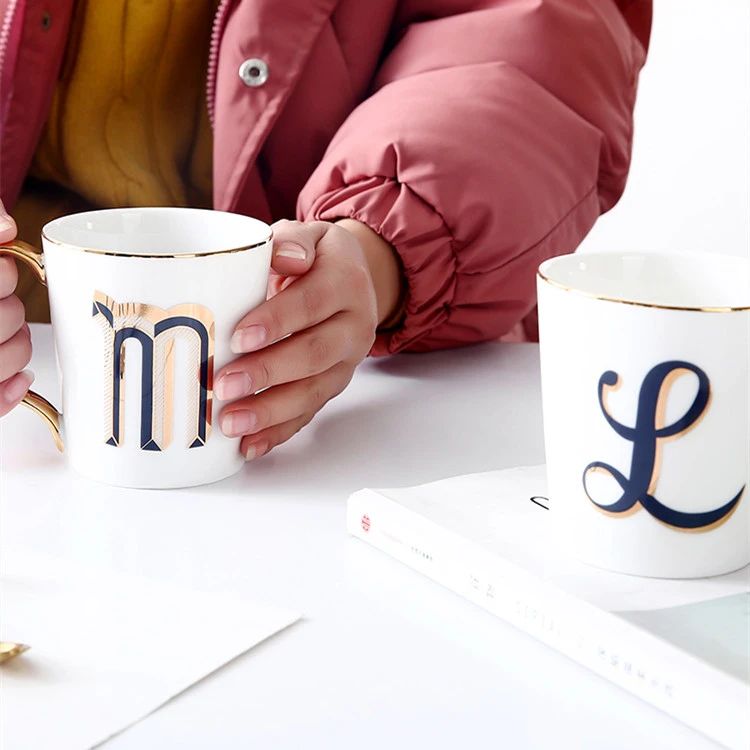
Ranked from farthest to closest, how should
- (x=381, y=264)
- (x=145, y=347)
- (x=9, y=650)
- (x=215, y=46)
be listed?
1. (x=215, y=46)
2. (x=381, y=264)
3. (x=145, y=347)
4. (x=9, y=650)

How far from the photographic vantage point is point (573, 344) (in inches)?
13.1

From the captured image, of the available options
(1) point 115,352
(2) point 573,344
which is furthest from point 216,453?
(2) point 573,344

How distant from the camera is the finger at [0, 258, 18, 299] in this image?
0.45m

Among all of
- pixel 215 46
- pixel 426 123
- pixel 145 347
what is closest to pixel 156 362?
pixel 145 347

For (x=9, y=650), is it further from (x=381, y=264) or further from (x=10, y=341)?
(x=381, y=264)

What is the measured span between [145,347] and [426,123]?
0.27m

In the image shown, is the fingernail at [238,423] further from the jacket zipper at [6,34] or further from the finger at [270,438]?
the jacket zipper at [6,34]

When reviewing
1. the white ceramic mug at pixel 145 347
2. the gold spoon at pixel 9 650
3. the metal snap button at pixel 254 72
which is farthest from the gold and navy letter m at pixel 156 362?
the metal snap button at pixel 254 72

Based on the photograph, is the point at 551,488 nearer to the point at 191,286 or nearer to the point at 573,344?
the point at 573,344

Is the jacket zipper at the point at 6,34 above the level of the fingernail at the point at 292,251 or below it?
above

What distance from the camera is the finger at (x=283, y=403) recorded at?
1.44 feet

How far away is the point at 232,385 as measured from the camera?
1.41 ft

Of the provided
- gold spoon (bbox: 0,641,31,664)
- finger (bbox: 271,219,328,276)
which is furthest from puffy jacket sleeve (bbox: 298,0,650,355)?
gold spoon (bbox: 0,641,31,664)

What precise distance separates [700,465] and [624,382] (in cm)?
4
